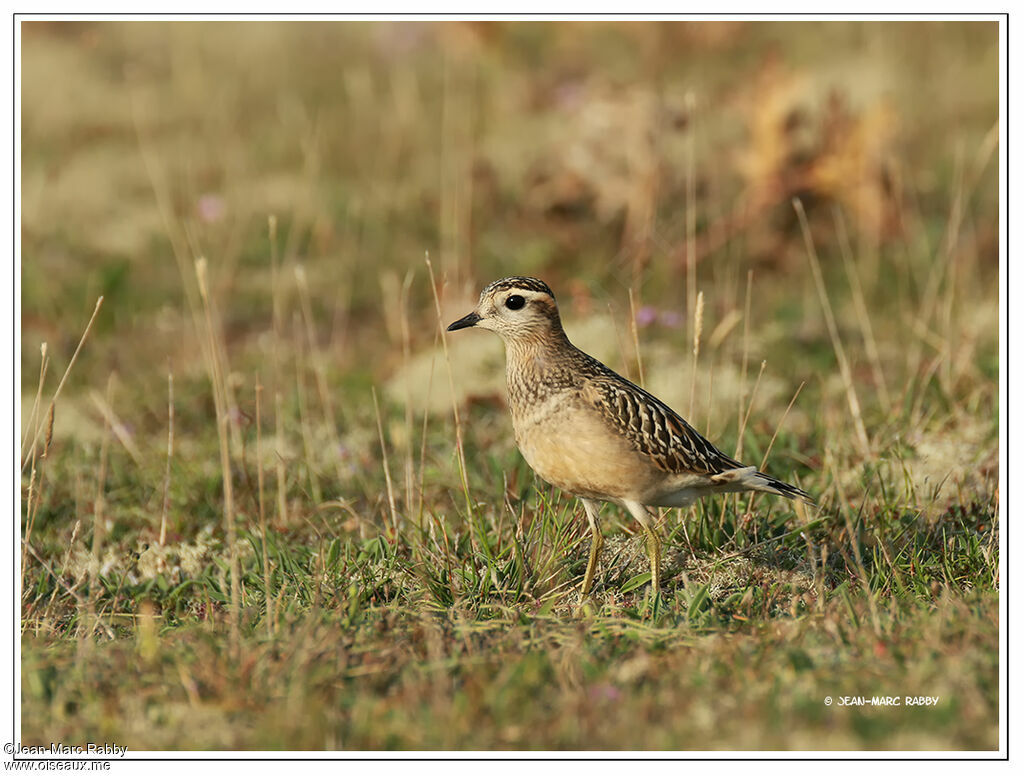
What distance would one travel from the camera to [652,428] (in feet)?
16.4

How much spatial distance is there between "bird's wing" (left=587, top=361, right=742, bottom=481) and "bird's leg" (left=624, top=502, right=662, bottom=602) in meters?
0.23

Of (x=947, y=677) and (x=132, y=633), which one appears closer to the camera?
(x=947, y=677)

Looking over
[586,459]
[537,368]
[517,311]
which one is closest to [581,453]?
[586,459]

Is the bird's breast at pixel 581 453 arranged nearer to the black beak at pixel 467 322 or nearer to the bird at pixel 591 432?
the bird at pixel 591 432

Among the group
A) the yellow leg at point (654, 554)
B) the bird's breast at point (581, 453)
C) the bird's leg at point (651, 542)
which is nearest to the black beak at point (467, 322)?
the bird's breast at point (581, 453)

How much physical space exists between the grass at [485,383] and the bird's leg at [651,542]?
0.39 ft

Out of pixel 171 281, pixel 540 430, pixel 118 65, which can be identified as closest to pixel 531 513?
pixel 540 430

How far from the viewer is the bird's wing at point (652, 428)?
4.93 metres

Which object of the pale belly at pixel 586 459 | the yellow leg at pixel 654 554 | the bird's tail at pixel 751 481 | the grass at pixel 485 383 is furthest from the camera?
the yellow leg at pixel 654 554

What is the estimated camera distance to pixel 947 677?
13.6 ft

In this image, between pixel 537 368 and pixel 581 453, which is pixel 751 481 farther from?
pixel 537 368

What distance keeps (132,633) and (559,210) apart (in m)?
6.50

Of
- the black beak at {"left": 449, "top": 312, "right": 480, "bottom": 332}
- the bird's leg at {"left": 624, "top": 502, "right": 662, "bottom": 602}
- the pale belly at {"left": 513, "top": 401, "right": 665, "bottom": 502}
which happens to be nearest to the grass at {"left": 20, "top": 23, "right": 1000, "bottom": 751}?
the bird's leg at {"left": 624, "top": 502, "right": 662, "bottom": 602}
